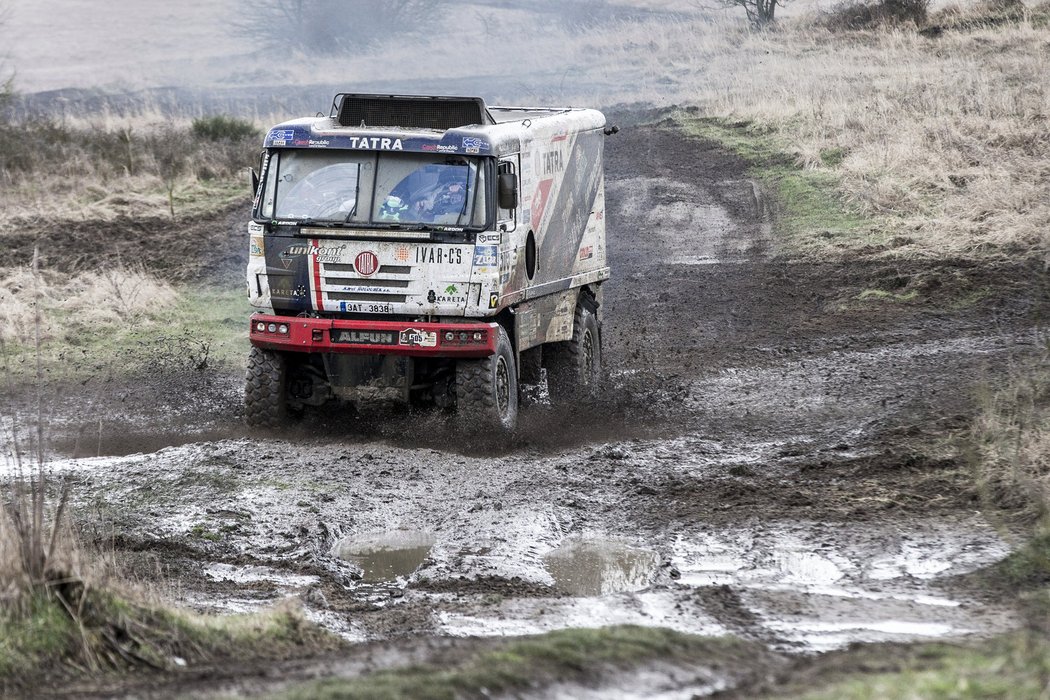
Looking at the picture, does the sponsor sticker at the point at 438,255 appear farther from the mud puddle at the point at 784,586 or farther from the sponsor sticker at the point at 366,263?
the mud puddle at the point at 784,586

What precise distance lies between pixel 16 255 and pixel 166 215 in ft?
12.9

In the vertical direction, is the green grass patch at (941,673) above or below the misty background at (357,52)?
below

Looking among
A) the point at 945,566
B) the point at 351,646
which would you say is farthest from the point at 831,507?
the point at 351,646

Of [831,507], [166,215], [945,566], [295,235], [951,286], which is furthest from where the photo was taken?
[166,215]

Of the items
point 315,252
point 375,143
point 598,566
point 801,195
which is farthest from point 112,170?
point 598,566

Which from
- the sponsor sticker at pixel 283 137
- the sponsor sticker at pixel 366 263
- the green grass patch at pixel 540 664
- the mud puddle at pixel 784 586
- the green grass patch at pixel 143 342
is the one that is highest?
the sponsor sticker at pixel 283 137

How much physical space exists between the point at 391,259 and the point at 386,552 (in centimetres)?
325

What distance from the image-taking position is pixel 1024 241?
698 inches

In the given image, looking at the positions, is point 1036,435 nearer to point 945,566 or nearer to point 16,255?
point 945,566

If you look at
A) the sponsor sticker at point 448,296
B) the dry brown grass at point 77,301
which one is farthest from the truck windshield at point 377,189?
the dry brown grass at point 77,301

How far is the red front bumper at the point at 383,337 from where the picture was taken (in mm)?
11000

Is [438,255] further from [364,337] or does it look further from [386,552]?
[386,552]

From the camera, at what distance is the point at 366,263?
36.3ft

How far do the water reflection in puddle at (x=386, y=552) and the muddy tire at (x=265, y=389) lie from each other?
9.85ft
